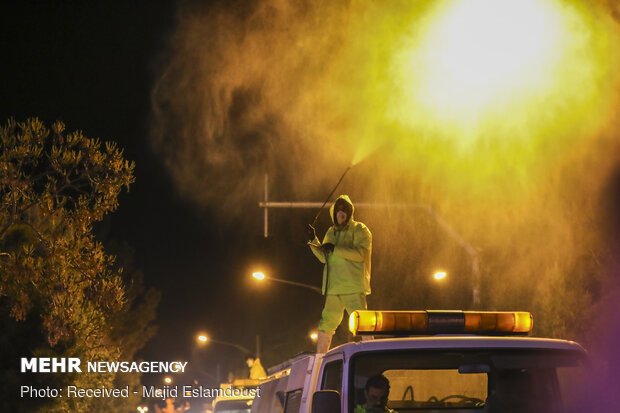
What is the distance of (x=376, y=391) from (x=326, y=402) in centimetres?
38

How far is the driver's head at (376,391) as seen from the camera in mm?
5465

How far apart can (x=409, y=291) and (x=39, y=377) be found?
56.5 ft

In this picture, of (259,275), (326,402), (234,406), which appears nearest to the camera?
(326,402)

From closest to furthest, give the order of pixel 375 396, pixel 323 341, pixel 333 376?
pixel 375 396 → pixel 333 376 → pixel 323 341

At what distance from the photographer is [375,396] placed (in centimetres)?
547

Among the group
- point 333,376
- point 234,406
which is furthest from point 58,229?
point 333,376

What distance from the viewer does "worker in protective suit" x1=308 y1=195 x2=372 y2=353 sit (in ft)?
29.9

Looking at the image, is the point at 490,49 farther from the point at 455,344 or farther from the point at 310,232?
the point at 455,344

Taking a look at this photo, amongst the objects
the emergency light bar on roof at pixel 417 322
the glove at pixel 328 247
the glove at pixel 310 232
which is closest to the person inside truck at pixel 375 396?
the emergency light bar on roof at pixel 417 322

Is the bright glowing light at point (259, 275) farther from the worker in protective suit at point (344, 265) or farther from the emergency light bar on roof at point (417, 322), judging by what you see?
the emergency light bar on roof at point (417, 322)

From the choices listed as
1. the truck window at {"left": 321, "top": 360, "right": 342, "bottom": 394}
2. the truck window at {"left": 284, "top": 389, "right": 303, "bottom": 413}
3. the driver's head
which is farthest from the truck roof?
the truck window at {"left": 284, "top": 389, "right": 303, "bottom": 413}

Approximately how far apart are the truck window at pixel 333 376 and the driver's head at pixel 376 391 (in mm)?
247

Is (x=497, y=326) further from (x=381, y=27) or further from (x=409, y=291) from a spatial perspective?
(x=409, y=291)

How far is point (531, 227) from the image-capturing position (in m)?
23.6
